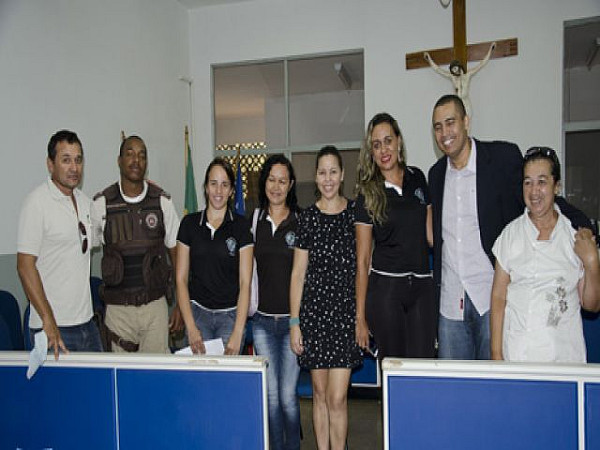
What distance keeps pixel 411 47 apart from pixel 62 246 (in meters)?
4.15

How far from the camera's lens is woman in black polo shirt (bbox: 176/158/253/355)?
2.41m

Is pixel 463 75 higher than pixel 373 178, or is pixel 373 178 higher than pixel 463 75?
pixel 463 75

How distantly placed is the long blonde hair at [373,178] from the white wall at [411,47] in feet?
9.84

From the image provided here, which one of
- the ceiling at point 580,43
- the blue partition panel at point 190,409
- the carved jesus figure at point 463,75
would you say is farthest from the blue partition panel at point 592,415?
the ceiling at point 580,43

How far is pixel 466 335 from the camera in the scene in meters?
2.21

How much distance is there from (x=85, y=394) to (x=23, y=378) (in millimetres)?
286

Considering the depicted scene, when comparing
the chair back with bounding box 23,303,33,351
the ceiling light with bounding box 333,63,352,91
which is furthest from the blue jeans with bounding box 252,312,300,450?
the ceiling light with bounding box 333,63,352,91

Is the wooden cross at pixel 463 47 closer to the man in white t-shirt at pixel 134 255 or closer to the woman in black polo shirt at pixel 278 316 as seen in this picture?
the woman in black polo shirt at pixel 278 316

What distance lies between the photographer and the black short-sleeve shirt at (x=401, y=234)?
2180 mm

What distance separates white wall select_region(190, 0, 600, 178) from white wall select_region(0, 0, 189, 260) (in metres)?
0.49

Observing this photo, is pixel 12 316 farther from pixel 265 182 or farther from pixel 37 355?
pixel 265 182

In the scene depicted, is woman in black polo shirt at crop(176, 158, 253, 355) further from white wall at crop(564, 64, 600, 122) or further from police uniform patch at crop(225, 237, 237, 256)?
white wall at crop(564, 64, 600, 122)

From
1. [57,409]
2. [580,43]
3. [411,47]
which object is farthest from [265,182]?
[580,43]

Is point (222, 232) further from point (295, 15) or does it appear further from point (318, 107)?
point (295, 15)
